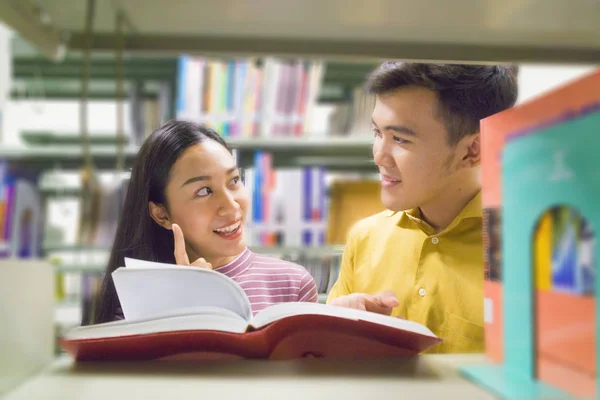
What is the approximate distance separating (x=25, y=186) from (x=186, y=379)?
1479 mm

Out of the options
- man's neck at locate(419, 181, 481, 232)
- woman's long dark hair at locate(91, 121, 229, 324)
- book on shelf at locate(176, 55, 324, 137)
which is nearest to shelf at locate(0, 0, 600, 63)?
woman's long dark hair at locate(91, 121, 229, 324)

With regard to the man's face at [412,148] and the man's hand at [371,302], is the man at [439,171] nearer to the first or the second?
the man's face at [412,148]

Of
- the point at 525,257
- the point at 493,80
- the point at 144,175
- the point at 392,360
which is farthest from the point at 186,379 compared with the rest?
the point at 493,80

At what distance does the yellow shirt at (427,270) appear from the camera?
2.86 ft

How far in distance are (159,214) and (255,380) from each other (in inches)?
18.5

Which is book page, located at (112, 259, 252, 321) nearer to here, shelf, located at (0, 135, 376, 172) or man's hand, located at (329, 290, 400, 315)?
man's hand, located at (329, 290, 400, 315)

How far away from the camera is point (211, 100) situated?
1.62 metres

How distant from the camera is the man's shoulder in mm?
1070

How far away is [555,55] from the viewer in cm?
50

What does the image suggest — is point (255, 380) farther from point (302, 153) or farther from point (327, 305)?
point (302, 153)

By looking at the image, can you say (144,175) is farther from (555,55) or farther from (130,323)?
(555,55)

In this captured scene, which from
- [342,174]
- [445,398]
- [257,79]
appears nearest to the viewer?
[445,398]

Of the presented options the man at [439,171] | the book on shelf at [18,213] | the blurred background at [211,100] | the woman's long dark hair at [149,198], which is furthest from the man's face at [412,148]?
the book on shelf at [18,213]

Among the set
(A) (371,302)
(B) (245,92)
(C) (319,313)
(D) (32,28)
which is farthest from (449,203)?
(B) (245,92)
